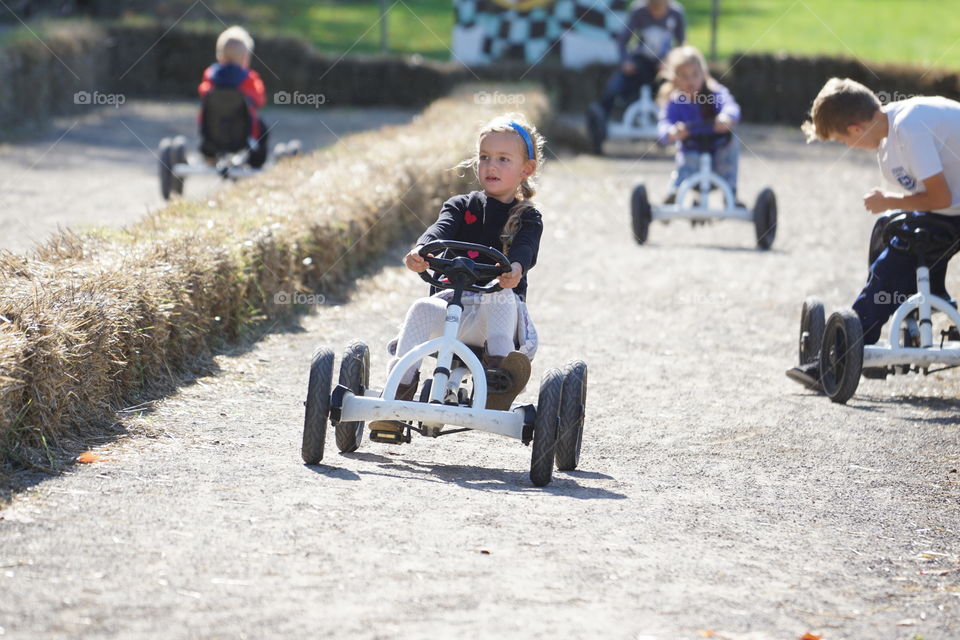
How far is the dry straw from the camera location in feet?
14.0

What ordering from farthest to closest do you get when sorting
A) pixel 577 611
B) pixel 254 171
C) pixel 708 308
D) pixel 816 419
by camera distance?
1. pixel 254 171
2. pixel 708 308
3. pixel 816 419
4. pixel 577 611

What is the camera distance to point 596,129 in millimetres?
14969

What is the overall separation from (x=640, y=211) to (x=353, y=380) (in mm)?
5491

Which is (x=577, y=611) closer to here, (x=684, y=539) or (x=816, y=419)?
(x=684, y=539)

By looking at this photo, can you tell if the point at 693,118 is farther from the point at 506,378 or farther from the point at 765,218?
the point at 506,378

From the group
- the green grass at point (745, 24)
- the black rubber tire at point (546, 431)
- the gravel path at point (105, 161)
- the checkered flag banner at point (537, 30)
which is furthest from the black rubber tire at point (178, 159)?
the green grass at point (745, 24)

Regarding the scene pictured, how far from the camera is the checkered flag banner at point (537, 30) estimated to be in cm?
1942

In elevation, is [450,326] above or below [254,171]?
below

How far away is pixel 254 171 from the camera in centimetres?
1072

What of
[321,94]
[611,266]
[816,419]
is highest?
[321,94]

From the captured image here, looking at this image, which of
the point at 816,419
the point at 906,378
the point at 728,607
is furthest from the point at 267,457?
the point at 906,378

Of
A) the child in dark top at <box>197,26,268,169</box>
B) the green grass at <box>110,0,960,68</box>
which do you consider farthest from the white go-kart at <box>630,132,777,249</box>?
the green grass at <box>110,0,960,68</box>

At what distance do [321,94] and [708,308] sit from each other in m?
12.8

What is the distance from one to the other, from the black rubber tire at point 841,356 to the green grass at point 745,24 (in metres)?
19.1
